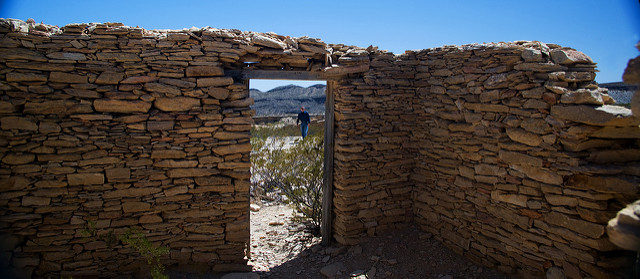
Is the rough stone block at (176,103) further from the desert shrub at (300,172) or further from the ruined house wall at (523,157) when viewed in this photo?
the ruined house wall at (523,157)

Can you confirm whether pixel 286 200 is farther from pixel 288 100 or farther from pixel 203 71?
pixel 288 100

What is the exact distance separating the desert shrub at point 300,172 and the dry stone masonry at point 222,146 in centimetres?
164

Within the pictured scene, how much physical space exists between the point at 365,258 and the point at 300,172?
7.42 ft

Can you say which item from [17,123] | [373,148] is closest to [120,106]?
[17,123]

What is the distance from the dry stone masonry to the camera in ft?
12.4

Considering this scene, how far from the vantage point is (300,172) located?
7035 millimetres

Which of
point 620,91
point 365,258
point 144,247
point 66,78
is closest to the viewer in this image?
point 66,78

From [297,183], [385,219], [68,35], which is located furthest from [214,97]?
[385,219]

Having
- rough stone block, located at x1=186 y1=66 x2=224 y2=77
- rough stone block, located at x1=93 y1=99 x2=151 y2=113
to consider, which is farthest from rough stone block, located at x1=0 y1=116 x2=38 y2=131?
rough stone block, located at x1=186 y1=66 x2=224 y2=77

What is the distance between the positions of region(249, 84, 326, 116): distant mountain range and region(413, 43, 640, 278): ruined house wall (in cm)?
1498

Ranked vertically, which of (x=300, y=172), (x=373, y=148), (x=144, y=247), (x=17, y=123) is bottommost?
(x=144, y=247)

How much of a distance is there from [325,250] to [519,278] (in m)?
2.76

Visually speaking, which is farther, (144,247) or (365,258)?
(365,258)

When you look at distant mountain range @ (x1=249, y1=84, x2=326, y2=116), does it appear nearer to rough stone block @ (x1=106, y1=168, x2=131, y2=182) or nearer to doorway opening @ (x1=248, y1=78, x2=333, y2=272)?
doorway opening @ (x1=248, y1=78, x2=333, y2=272)
